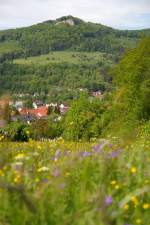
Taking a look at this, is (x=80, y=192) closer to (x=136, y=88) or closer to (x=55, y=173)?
(x=55, y=173)

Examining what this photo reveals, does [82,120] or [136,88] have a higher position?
[136,88]

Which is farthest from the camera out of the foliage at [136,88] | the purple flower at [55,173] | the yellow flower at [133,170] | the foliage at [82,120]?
the foliage at [82,120]

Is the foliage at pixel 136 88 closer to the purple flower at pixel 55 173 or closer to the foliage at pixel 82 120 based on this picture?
the foliage at pixel 82 120

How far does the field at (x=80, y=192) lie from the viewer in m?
3.62

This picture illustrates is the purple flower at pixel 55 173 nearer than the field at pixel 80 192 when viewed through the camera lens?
No

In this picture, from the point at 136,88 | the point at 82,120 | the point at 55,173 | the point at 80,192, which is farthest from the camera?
the point at 82,120

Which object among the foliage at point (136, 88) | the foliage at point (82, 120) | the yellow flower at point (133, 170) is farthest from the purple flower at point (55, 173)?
the foliage at point (82, 120)

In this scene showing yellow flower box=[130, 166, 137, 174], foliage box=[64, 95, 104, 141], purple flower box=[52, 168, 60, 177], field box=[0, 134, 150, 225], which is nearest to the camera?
field box=[0, 134, 150, 225]

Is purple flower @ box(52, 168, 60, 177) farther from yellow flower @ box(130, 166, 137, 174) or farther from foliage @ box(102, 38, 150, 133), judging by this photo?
foliage @ box(102, 38, 150, 133)

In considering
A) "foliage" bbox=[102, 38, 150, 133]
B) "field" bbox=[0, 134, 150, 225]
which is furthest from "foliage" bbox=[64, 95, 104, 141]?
"field" bbox=[0, 134, 150, 225]

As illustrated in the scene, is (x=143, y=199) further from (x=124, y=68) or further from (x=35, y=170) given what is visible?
(x=124, y=68)

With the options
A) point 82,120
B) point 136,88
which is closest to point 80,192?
point 136,88

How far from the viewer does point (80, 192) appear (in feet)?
13.6

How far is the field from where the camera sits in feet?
11.9
